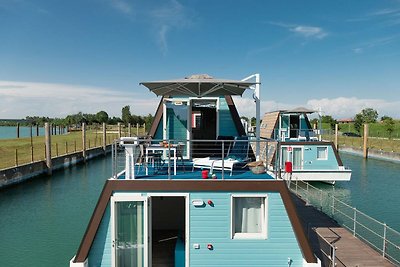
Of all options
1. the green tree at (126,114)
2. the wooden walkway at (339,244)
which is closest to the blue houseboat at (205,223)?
the wooden walkway at (339,244)

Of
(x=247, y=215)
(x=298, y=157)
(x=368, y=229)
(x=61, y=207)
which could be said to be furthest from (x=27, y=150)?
(x=368, y=229)

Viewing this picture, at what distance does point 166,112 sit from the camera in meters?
12.7

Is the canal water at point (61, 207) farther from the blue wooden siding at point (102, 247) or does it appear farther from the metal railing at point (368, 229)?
the blue wooden siding at point (102, 247)

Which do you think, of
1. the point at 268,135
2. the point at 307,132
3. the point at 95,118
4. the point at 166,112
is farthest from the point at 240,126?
the point at 95,118

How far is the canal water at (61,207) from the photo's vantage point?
12.7m

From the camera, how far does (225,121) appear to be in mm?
13305

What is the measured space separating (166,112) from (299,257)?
744 cm

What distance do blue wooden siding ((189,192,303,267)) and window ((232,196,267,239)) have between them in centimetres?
20

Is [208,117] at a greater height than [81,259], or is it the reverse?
[208,117]

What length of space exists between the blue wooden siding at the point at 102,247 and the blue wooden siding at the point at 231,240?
206 cm

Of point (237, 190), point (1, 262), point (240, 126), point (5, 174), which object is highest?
point (240, 126)

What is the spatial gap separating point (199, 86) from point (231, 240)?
4.66m

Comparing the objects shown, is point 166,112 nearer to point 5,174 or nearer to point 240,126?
point 240,126

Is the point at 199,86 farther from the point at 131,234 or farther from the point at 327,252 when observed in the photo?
the point at 327,252
